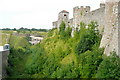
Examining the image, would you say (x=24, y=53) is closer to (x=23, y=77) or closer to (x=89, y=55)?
(x=23, y=77)

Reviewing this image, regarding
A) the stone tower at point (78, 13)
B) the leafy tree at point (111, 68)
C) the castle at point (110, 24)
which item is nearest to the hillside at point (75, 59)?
the leafy tree at point (111, 68)

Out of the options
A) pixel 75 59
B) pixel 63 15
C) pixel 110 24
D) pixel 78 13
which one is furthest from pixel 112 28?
pixel 63 15

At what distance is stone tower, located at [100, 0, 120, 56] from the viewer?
1552 cm

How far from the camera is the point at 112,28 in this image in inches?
662

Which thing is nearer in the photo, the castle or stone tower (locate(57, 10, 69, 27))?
the castle

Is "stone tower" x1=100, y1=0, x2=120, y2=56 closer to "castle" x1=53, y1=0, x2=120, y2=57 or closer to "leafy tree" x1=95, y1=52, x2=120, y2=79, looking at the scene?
"castle" x1=53, y1=0, x2=120, y2=57

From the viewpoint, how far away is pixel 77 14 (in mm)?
26359

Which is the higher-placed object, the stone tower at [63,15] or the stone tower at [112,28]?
the stone tower at [63,15]

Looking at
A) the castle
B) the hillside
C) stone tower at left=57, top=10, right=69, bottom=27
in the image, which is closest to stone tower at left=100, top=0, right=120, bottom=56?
the castle

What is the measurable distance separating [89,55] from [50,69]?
7.34 m

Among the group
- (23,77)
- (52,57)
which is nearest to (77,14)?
(52,57)

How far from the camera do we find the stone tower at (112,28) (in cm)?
1552

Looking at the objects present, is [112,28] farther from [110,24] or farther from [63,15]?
[63,15]

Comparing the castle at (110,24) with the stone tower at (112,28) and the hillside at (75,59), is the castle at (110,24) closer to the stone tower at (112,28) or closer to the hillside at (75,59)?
the stone tower at (112,28)
